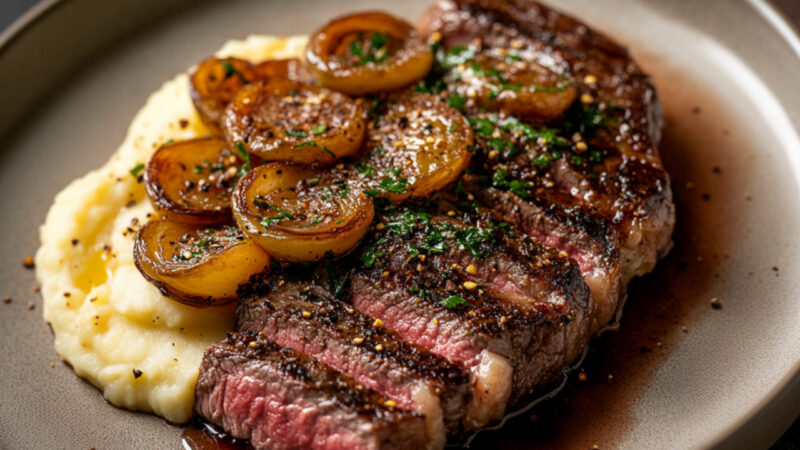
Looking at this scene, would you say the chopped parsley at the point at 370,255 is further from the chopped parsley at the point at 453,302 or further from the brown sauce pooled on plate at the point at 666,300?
the brown sauce pooled on plate at the point at 666,300

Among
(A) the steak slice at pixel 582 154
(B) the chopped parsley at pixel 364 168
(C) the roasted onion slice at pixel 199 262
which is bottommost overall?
(C) the roasted onion slice at pixel 199 262

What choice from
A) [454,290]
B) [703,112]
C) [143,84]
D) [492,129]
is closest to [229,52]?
[143,84]

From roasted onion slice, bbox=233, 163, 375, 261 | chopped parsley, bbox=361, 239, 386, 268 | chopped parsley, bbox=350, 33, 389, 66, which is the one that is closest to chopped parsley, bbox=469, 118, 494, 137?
chopped parsley, bbox=350, 33, 389, 66

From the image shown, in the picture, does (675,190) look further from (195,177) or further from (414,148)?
(195,177)

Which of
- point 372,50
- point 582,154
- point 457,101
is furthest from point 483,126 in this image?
point 372,50

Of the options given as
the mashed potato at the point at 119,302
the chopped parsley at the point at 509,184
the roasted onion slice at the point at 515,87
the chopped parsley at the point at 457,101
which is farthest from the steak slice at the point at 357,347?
the roasted onion slice at the point at 515,87
